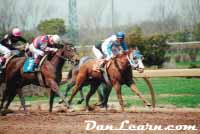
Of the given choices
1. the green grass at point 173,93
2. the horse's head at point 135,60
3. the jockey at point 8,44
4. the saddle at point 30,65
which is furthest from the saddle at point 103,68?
the jockey at point 8,44

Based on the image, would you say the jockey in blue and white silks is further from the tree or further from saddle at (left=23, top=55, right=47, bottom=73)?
the tree

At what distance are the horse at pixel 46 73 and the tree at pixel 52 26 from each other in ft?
31.9

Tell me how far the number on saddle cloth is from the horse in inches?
4.2

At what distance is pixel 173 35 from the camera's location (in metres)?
25.7

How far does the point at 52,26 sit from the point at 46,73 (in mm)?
11239

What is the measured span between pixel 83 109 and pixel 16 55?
2.31 m

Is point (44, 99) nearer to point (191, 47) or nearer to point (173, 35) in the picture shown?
point (191, 47)

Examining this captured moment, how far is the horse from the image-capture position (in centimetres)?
1253

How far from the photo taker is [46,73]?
1261cm

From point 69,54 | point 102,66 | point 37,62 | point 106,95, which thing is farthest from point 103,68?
point 37,62

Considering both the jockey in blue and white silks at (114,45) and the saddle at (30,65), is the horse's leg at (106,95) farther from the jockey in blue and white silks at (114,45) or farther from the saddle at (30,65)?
the saddle at (30,65)

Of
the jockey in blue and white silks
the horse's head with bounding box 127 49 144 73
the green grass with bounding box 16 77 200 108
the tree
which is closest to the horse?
the jockey in blue and white silks

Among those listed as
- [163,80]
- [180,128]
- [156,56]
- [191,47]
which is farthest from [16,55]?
[191,47]

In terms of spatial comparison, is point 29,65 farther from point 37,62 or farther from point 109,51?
point 109,51
